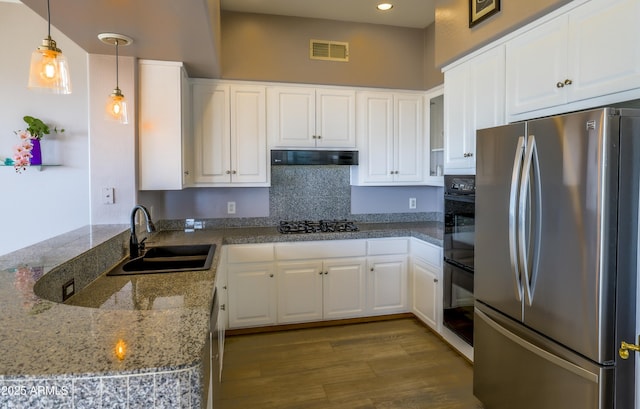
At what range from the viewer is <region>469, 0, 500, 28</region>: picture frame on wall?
2.17 m

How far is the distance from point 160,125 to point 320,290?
6.23ft

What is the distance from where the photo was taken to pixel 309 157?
3291 mm

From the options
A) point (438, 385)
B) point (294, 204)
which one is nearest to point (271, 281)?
point (294, 204)

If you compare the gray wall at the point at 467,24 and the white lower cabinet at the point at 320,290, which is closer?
the gray wall at the point at 467,24

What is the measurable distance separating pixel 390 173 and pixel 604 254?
2.33m

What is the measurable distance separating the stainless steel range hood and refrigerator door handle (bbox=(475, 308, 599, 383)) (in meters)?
1.80

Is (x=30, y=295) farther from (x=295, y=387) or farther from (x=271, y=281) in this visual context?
(x=271, y=281)

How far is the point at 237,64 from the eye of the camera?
3232mm

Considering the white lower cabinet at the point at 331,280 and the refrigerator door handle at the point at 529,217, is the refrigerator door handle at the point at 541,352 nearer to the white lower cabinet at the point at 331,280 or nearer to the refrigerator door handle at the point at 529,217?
the refrigerator door handle at the point at 529,217

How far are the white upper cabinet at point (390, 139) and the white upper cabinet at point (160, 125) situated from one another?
5.42 feet

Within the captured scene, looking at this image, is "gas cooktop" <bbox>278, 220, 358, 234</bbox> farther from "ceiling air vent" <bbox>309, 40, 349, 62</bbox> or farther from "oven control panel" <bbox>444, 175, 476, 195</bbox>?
"ceiling air vent" <bbox>309, 40, 349, 62</bbox>

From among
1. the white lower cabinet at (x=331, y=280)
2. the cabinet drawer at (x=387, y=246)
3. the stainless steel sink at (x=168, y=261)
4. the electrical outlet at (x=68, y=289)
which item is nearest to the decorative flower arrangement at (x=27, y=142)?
the stainless steel sink at (x=168, y=261)

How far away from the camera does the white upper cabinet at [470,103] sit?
2.26 m

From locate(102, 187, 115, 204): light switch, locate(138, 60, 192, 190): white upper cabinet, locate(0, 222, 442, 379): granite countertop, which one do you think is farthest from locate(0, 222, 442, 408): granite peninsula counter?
locate(138, 60, 192, 190): white upper cabinet
